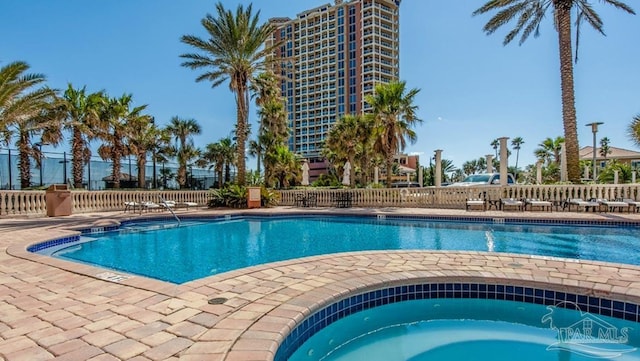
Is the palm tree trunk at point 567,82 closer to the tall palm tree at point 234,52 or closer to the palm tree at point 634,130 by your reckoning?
the palm tree at point 634,130

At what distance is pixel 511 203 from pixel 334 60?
6410 cm

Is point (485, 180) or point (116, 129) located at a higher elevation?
point (116, 129)

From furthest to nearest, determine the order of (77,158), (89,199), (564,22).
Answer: (77,158), (89,199), (564,22)

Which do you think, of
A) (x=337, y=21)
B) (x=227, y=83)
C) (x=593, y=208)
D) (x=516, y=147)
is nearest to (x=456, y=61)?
(x=593, y=208)

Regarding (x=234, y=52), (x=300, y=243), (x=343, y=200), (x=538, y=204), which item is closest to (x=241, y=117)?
(x=234, y=52)

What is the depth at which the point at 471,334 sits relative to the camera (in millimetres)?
3391

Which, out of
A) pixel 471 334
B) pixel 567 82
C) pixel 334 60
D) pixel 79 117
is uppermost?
pixel 334 60

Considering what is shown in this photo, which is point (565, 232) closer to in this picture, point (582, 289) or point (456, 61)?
point (582, 289)

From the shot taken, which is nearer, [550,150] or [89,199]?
[89,199]

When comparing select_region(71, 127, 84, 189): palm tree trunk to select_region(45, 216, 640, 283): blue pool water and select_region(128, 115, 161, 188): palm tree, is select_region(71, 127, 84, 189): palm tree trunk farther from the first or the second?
select_region(45, 216, 640, 283): blue pool water

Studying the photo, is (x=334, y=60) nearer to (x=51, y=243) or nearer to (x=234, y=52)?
A: (x=234, y=52)

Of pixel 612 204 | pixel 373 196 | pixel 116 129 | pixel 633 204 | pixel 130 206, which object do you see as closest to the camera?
pixel 633 204

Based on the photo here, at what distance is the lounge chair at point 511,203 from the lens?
12.6 metres

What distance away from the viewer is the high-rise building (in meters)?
67.0
